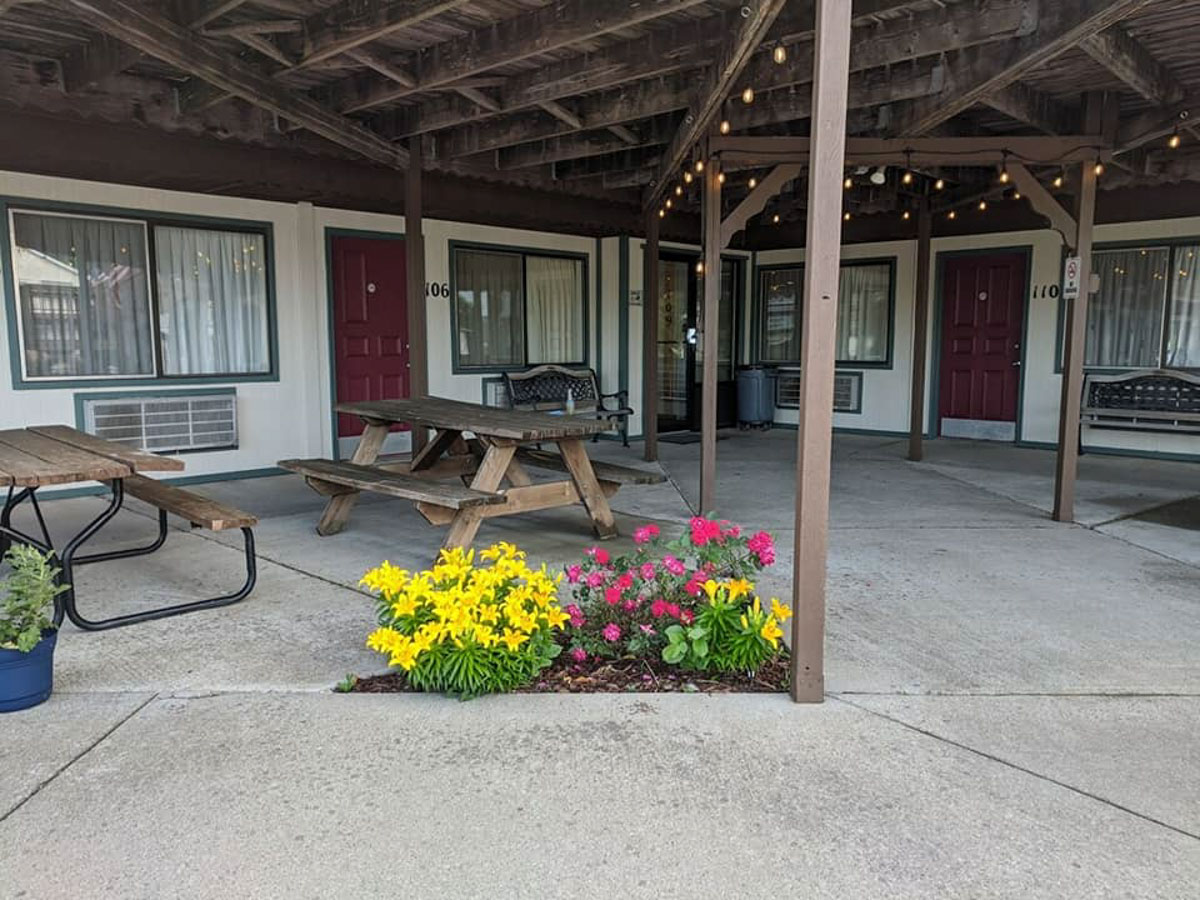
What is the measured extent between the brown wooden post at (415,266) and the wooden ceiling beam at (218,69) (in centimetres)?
11

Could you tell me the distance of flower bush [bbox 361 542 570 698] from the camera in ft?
8.76

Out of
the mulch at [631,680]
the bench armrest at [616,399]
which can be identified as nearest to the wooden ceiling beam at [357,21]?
the mulch at [631,680]

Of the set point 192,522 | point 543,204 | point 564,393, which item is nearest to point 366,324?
point 543,204

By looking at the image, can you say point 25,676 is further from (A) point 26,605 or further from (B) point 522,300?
(B) point 522,300

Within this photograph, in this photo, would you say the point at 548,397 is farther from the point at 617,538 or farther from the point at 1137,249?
the point at 1137,249

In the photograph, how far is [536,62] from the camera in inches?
197

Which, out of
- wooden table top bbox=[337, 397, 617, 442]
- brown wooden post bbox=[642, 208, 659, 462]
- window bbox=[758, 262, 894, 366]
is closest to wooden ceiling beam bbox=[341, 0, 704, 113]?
wooden table top bbox=[337, 397, 617, 442]

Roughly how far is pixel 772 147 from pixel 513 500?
270 centimetres

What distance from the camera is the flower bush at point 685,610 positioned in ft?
9.23

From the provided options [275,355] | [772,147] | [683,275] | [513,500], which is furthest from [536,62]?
[683,275]

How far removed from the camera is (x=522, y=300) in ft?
28.6

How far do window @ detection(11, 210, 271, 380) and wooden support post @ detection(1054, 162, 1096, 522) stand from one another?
5967 mm

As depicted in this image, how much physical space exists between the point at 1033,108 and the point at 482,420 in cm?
401

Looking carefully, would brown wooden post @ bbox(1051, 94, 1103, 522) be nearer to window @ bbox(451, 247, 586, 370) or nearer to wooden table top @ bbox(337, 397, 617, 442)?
wooden table top @ bbox(337, 397, 617, 442)
